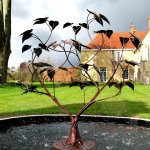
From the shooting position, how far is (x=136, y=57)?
51000 mm

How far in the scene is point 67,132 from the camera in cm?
785

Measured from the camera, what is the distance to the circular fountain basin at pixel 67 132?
657 centimetres

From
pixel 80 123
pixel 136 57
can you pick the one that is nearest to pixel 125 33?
pixel 136 57

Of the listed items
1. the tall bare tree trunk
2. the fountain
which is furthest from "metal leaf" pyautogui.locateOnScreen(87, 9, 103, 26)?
the tall bare tree trunk

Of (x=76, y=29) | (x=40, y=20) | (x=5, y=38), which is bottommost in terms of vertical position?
(x=76, y=29)

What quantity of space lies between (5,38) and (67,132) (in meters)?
25.9

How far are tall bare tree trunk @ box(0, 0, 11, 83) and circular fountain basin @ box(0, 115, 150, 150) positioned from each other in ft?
77.0

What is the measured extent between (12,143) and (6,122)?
1.71m

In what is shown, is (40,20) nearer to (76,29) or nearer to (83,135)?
(76,29)

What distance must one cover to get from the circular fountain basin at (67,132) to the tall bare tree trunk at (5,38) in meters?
23.5

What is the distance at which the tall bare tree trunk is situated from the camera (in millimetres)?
A: 31958

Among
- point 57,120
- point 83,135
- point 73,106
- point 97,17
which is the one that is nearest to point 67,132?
point 83,135

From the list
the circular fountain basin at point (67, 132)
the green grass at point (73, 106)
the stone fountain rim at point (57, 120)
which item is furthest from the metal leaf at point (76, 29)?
the green grass at point (73, 106)

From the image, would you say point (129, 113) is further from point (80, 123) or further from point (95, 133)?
point (95, 133)
